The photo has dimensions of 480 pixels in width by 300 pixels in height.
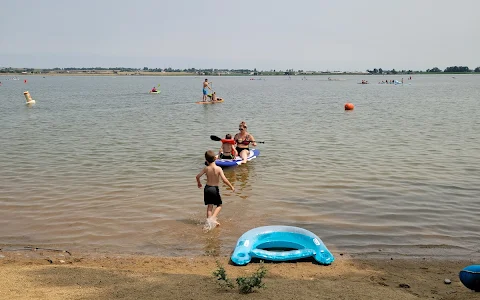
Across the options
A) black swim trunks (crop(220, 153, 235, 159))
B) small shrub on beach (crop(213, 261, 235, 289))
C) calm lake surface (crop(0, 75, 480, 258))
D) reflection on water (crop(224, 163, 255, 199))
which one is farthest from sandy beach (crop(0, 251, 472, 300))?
black swim trunks (crop(220, 153, 235, 159))

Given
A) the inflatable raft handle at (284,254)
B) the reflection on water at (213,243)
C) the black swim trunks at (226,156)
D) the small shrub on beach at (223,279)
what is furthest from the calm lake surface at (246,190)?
the small shrub on beach at (223,279)

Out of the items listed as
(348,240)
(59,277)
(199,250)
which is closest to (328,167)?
(348,240)

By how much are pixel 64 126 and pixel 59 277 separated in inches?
791

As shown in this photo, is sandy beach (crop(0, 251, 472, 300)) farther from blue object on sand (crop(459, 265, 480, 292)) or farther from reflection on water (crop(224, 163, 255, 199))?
reflection on water (crop(224, 163, 255, 199))

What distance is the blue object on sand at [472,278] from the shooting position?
5672 millimetres

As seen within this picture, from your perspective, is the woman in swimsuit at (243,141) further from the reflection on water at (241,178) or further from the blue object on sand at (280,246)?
the blue object on sand at (280,246)

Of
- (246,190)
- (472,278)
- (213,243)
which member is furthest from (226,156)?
(472,278)

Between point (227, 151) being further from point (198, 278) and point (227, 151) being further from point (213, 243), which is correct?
point (198, 278)

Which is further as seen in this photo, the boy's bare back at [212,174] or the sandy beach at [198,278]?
the boy's bare back at [212,174]

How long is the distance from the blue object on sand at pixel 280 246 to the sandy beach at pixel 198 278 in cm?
14

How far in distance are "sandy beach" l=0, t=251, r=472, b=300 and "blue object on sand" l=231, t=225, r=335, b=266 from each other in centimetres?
14

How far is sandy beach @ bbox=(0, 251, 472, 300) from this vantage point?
5570mm

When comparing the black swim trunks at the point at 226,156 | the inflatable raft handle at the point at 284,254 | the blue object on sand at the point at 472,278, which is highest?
the blue object on sand at the point at 472,278

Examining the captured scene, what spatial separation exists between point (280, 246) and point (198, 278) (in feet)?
6.73
